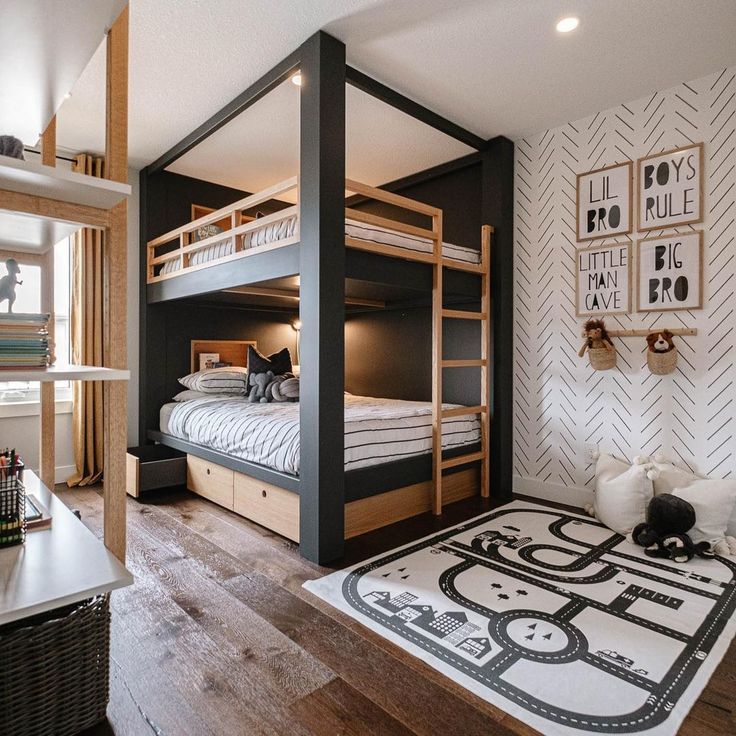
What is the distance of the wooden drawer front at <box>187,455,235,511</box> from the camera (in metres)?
3.14

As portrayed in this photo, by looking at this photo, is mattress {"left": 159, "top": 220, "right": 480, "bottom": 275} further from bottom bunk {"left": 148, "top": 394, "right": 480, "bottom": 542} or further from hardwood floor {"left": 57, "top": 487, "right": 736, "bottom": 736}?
hardwood floor {"left": 57, "top": 487, "right": 736, "bottom": 736}

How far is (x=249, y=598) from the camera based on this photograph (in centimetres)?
198

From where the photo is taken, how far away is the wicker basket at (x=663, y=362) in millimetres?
2816

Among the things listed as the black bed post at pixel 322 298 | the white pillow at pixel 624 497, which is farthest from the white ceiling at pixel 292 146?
the white pillow at pixel 624 497

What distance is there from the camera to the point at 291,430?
2666mm

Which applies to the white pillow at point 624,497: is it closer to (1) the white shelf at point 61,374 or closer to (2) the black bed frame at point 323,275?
(2) the black bed frame at point 323,275

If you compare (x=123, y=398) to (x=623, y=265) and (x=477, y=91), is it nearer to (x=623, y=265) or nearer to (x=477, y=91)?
(x=477, y=91)

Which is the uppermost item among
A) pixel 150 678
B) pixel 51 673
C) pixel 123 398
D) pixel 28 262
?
pixel 28 262

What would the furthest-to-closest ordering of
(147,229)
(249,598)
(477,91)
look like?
(147,229)
(477,91)
(249,598)

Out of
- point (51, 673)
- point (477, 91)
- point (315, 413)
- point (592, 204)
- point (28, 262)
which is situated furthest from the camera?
point (592, 204)

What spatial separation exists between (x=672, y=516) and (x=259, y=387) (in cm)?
273

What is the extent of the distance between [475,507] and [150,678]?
85.9 inches

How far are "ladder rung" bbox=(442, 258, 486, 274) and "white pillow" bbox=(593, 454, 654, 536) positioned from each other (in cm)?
153

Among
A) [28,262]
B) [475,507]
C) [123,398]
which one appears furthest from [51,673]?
[475,507]
